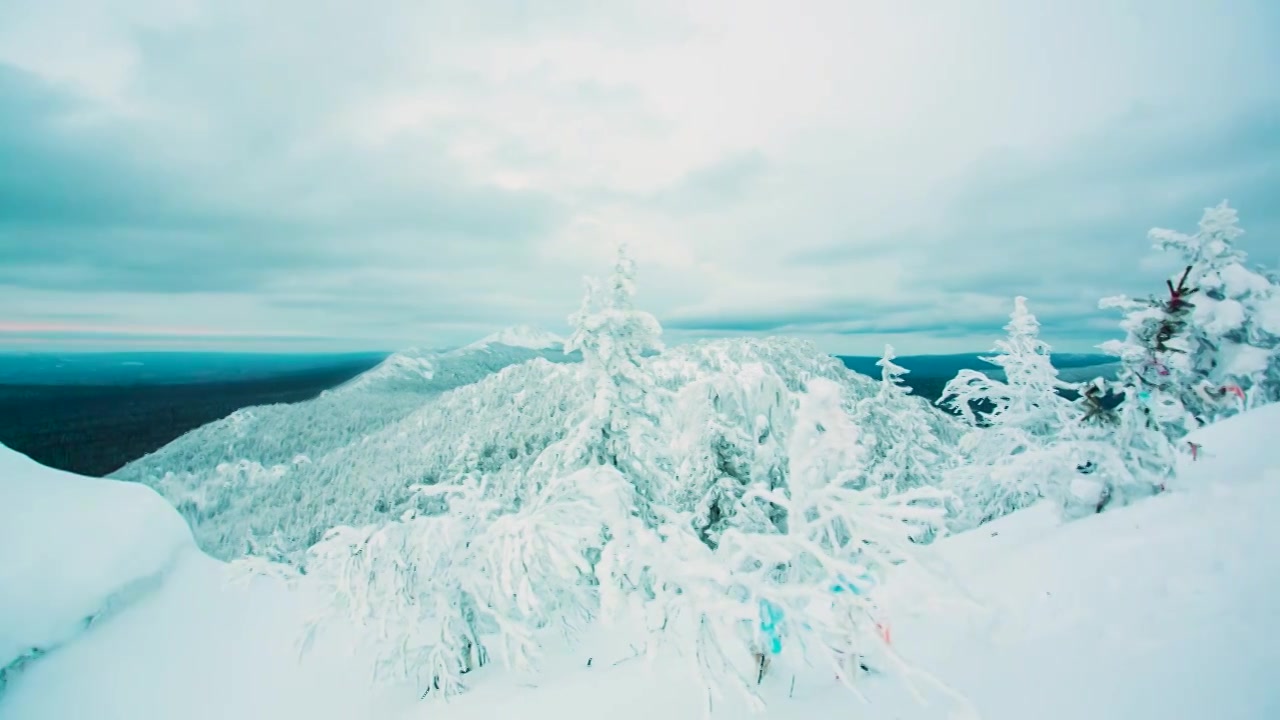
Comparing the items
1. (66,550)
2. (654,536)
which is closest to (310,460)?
(66,550)

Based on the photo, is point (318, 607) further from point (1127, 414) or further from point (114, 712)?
point (1127, 414)

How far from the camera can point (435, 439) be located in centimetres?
12438

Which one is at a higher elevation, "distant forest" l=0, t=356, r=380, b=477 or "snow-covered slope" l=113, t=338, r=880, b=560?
"distant forest" l=0, t=356, r=380, b=477

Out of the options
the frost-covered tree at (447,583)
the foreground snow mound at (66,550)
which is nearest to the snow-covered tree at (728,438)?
the frost-covered tree at (447,583)

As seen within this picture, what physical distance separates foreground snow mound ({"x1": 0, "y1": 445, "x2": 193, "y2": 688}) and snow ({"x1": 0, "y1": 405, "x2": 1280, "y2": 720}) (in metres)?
0.05

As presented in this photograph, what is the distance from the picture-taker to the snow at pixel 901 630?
5.02m

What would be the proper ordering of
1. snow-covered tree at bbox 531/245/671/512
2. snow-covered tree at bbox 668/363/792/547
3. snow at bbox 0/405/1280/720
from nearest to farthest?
snow at bbox 0/405/1280/720, snow-covered tree at bbox 668/363/792/547, snow-covered tree at bbox 531/245/671/512

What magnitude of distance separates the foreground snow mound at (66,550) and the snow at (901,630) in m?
0.05

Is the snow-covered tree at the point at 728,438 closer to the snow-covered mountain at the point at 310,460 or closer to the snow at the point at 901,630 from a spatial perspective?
the snow at the point at 901,630

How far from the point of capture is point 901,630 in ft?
23.4

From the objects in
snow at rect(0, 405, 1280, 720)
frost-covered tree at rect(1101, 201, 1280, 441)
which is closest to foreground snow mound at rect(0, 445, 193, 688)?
snow at rect(0, 405, 1280, 720)

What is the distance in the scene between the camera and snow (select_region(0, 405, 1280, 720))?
5.02m

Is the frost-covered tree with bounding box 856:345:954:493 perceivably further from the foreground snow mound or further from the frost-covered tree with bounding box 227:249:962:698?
the foreground snow mound

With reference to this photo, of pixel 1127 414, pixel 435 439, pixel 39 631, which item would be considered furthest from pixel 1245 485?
pixel 435 439
